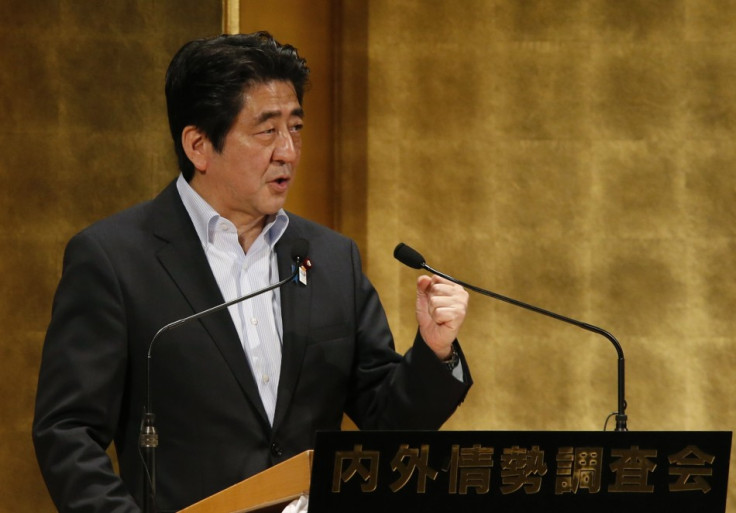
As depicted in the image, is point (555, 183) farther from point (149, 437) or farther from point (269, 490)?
point (269, 490)

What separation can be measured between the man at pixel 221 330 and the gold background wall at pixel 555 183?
51.4 inches

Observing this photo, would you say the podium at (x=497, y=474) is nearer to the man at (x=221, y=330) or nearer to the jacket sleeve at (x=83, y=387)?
the jacket sleeve at (x=83, y=387)

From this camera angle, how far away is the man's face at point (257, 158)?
2355mm

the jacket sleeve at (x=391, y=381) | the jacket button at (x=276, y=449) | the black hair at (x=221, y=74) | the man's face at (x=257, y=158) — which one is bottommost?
the jacket button at (x=276, y=449)

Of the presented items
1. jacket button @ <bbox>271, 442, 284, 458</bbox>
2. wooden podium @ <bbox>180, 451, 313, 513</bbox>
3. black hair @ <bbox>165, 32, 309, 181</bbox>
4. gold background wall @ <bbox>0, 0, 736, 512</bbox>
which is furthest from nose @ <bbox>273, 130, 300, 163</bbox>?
gold background wall @ <bbox>0, 0, 736, 512</bbox>

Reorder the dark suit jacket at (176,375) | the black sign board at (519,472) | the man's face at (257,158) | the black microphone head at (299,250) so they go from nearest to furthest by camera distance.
Result: 1. the black sign board at (519,472)
2. the dark suit jacket at (176,375)
3. the black microphone head at (299,250)
4. the man's face at (257,158)

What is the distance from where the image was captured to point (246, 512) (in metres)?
1.69

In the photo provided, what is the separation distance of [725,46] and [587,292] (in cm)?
93

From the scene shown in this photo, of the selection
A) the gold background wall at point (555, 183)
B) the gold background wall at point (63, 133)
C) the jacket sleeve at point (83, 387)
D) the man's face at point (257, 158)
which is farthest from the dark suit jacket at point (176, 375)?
the gold background wall at point (555, 183)

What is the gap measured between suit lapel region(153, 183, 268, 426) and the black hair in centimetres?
18

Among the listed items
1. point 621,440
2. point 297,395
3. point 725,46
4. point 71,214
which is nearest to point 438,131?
point 725,46

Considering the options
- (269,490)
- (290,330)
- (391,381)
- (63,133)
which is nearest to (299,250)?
(290,330)

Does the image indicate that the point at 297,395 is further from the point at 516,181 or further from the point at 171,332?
the point at 516,181

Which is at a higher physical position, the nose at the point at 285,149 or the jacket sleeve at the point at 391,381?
the nose at the point at 285,149
